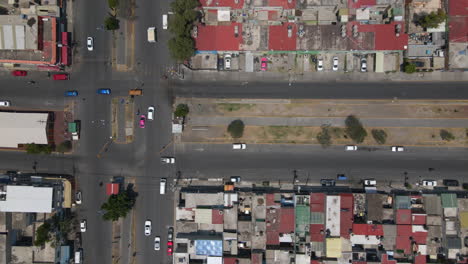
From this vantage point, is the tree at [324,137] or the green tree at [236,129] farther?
the green tree at [236,129]

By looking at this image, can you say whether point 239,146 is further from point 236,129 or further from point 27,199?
point 27,199

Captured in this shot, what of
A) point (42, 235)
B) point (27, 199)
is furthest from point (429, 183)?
point (27, 199)

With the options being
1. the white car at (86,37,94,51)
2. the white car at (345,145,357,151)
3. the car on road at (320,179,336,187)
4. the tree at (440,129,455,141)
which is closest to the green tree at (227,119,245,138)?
the car on road at (320,179,336,187)

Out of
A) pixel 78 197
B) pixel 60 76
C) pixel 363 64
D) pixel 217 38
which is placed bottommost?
pixel 78 197

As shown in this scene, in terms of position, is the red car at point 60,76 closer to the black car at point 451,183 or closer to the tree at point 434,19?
the tree at point 434,19

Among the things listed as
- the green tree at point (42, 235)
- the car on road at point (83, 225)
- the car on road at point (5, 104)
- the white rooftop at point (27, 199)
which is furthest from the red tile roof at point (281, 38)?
the green tree at point (42, 235)

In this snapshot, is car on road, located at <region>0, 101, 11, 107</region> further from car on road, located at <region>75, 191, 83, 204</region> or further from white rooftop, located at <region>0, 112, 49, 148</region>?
car on road, located at <region>75, 191, 83, 204</region>
